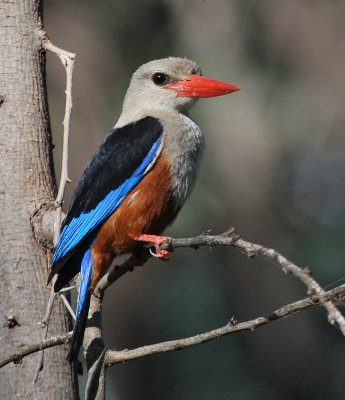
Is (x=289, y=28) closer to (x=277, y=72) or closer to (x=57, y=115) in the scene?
(x=277, y=72)

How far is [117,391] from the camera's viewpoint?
6.37 meters

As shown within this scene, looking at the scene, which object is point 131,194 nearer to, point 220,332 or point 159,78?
point 159,78

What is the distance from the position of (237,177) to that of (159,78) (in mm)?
3260

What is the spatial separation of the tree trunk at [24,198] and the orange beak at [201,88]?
2.91ft

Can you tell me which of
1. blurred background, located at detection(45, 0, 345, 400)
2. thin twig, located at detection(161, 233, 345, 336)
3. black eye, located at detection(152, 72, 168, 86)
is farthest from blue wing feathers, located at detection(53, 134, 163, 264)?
blurred background, located at detection(45, 0, 345, 400)

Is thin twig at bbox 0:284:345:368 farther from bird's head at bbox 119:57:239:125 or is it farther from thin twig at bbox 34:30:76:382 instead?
bird's head at bbox 119:57:239:125

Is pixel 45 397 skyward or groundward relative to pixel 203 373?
skyward

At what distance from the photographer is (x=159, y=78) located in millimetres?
4023

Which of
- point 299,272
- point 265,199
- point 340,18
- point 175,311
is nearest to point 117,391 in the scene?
point 175,311

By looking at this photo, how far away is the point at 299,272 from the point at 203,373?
426 centimetres

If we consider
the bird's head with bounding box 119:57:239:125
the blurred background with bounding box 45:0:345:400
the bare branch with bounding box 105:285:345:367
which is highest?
the bird's head with bounding box 119:57:239:125

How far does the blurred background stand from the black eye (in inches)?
94.7

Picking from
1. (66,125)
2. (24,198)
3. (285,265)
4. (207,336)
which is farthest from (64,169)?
(285,265)

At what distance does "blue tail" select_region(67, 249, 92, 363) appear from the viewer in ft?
9.11
